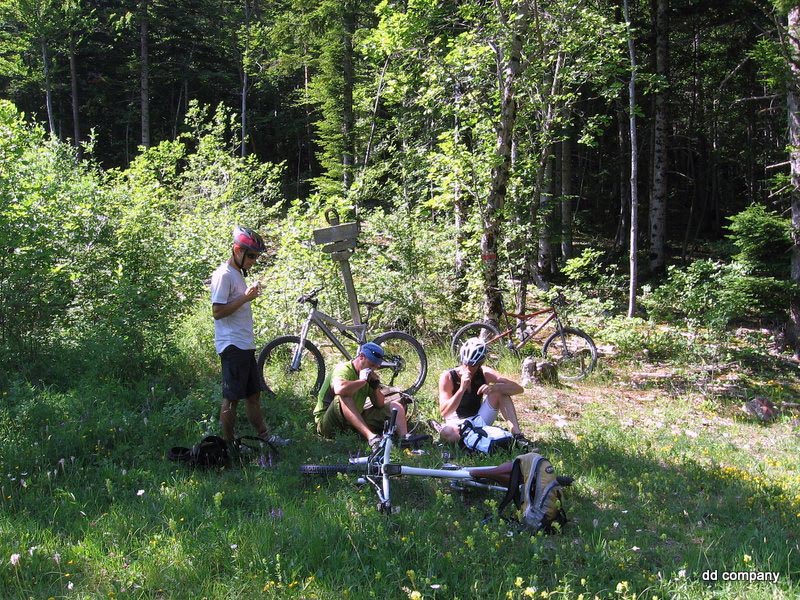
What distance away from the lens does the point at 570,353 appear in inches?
373

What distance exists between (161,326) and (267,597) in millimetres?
4582

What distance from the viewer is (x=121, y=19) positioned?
1085 inches

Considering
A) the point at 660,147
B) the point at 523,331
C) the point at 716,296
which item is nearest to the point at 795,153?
the point at 716,296

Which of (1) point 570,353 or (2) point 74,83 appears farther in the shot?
(2) point 74,83

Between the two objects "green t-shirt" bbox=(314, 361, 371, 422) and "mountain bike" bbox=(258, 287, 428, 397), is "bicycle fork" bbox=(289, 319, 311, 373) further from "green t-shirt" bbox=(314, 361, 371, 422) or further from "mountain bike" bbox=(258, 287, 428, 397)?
"green t-shirt" bbox=(314, 361, 371, 422)

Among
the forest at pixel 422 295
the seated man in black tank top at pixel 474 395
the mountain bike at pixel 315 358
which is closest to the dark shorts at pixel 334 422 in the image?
the forest at pixel 422 295

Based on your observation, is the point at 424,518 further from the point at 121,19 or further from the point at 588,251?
the point at 121,19

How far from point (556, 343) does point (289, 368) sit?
4282mm

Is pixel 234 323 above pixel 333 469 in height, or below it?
above

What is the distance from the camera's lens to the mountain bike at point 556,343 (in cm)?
941

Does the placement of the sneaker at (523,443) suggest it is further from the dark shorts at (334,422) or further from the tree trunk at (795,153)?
the tree trunk at (795,153)

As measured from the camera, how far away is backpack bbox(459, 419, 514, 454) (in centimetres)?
546

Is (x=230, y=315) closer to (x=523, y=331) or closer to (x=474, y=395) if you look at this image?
(x=474, y=395)

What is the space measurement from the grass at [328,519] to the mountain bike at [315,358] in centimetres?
82
